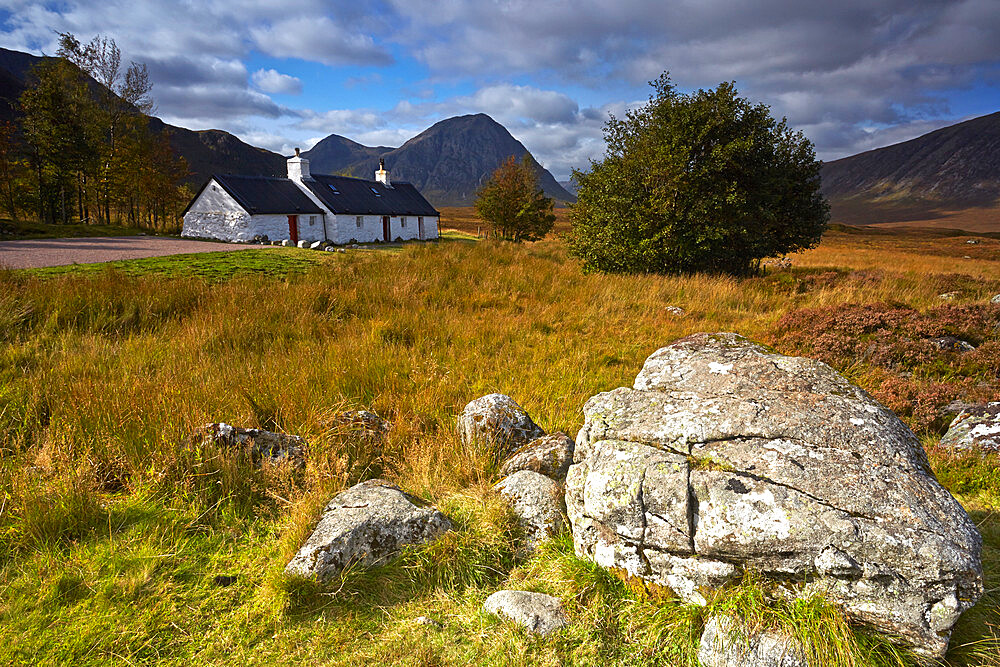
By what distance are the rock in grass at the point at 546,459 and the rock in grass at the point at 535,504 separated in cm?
24

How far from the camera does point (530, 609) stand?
8.83 ft

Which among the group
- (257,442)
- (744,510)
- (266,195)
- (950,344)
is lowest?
(257,442)

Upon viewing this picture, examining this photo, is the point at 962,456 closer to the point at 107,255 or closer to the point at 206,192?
the point at 107,255

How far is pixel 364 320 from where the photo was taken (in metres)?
8.89

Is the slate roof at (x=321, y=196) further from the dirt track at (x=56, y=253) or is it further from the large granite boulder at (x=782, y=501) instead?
the large granite boulder at (x=782, y=501)

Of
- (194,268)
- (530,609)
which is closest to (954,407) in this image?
(530,609)

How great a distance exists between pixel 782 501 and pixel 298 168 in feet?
147

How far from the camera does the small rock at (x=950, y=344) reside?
691 cm

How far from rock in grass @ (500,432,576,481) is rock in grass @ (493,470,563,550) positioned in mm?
239

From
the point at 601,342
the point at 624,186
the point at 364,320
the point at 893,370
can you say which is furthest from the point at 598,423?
the point at 624,186

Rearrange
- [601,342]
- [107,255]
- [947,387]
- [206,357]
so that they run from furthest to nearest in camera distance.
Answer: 1. [107,255]
2. [601,342]
3. [206,357]
4. [947,387]

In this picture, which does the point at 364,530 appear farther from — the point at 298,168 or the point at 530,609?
the point at 298,168

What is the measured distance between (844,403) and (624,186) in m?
14.0

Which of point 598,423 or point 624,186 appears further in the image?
point 624,186
